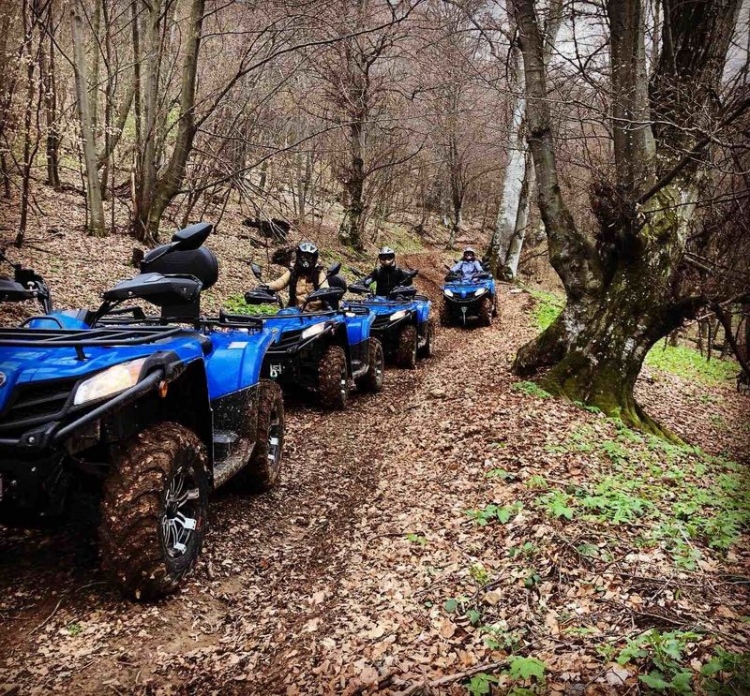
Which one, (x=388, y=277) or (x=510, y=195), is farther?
(x=510, y=195)

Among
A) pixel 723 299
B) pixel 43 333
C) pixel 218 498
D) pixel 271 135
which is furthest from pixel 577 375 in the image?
pixel 271 135

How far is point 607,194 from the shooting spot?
716 centimetres

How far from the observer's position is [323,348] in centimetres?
732

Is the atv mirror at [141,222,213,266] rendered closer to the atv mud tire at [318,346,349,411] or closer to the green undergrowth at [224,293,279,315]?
the atv mud tire at [318,346,349,411]

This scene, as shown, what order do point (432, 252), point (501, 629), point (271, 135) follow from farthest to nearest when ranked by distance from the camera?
1. point (432, 252)
2. point (271, 135)
3. point (501, 629)

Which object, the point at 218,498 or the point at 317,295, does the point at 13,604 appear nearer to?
the point at 218,498

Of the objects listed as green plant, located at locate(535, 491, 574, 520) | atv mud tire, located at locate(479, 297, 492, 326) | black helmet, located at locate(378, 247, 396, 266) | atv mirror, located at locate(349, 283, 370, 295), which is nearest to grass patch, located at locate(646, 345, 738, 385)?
atv mud tire, located at locate(479, 297, 492, 326)

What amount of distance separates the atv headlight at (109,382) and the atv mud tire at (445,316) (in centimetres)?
1285

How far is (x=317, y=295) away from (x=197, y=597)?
431cm

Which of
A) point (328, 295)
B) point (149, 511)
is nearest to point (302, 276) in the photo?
point (328, 295)

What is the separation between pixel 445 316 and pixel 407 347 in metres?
5.19

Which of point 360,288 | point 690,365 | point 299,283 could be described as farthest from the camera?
point 690,365

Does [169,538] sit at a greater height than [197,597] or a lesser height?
greater

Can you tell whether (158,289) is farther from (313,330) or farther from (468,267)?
(468,267)
